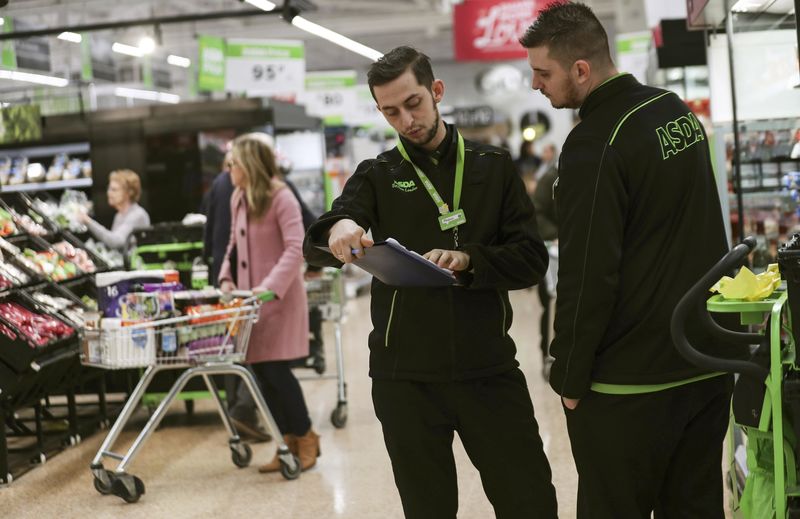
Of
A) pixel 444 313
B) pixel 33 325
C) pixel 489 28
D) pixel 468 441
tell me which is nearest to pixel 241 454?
pixel 33 325

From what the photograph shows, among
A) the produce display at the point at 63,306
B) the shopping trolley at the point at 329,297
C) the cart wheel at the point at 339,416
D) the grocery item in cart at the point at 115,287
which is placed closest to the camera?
the grocery item in cart at the point at 115,287

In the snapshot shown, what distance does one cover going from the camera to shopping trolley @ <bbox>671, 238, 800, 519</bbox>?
231cm

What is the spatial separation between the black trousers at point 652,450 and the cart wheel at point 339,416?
4205mm

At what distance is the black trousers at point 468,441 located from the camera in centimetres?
280

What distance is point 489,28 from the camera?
12.4 metres

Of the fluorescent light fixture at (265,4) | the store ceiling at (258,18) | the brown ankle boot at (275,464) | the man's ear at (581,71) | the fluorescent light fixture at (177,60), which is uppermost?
the store ceiling at (258,18)

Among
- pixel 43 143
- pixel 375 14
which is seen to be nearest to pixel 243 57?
pixel 43 143

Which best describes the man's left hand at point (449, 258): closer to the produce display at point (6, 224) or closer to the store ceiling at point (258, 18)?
the produce display at point (6, 224)

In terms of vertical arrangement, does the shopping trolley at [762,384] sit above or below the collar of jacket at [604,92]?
below

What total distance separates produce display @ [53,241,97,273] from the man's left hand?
4.90m

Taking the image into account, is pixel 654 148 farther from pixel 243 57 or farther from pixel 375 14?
pixel 375 14

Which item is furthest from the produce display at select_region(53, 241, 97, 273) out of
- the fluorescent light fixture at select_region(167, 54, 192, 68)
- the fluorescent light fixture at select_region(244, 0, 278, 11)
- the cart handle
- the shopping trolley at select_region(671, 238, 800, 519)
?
the fluorescent light fixture at select_region(167, 54, 192, 68)

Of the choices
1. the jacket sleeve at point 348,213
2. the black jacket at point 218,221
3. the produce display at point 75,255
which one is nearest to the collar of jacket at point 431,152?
the jacket sleeve at point 348,213

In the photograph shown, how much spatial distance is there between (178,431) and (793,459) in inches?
196
